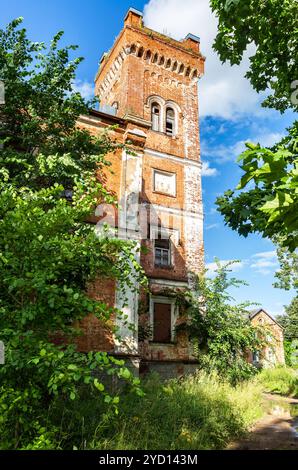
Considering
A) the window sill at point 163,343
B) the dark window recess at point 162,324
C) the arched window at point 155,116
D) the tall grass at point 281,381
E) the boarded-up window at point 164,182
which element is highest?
the arched window at point 155,116

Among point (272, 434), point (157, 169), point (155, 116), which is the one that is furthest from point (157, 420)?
point (155, 116)

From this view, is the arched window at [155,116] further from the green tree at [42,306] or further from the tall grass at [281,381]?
the tall grass at [281,381]

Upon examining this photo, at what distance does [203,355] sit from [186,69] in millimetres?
16967

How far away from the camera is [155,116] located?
19.6 metres

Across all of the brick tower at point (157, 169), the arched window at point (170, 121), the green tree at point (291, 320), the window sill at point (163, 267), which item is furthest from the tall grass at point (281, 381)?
the green tree at point (291, 320)

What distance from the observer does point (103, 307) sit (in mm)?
4520

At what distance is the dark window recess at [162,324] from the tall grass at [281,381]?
6216mm

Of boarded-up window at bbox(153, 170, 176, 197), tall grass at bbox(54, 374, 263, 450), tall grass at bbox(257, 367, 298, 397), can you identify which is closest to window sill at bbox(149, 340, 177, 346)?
tall grass at bbox(54, 374, 263, 450)

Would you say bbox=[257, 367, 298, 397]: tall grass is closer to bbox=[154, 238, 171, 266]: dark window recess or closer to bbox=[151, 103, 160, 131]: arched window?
bbox=[154, 238, 171, 266]: dark window recess

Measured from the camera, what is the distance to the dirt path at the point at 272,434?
6.89 m

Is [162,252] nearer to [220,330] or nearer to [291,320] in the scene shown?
[220,330]

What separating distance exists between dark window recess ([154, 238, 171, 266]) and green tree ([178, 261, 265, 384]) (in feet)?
6.23
